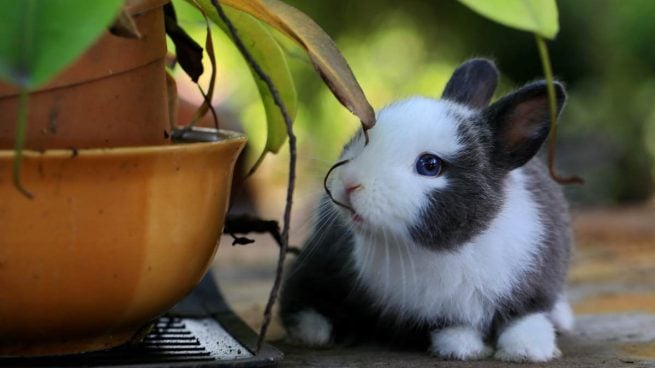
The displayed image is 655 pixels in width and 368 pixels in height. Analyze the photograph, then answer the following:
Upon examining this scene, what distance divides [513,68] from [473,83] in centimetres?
371

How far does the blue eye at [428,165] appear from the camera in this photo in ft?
4.25

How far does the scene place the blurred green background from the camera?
4426 millimetres

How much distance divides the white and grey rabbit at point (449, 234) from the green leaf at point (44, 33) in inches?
19.3

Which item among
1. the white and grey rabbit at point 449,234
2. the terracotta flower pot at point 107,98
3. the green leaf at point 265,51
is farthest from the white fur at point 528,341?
the terracotta flower pot at point 107,98

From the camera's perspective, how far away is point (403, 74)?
4895mm

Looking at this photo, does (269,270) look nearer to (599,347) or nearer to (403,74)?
(599,347)

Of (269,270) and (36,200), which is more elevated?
(36,200)

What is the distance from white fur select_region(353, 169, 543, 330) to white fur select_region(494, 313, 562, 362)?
0.15 feet

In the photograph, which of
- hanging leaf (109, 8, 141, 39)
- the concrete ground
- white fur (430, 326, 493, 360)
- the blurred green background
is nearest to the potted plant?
hanging leaf (109, 8, 141, 39)

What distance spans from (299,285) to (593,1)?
3.97m

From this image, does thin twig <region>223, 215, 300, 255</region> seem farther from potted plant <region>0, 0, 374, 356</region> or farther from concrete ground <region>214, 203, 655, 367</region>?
potted plant <region>0, 0, 374, 356</region>

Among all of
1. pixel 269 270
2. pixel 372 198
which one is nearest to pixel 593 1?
pixel 269 270

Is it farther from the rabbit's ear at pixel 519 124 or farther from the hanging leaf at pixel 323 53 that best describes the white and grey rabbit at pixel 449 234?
the hanging leaf at pixel 323 53

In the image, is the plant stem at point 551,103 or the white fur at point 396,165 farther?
the white fur at point 396,165
